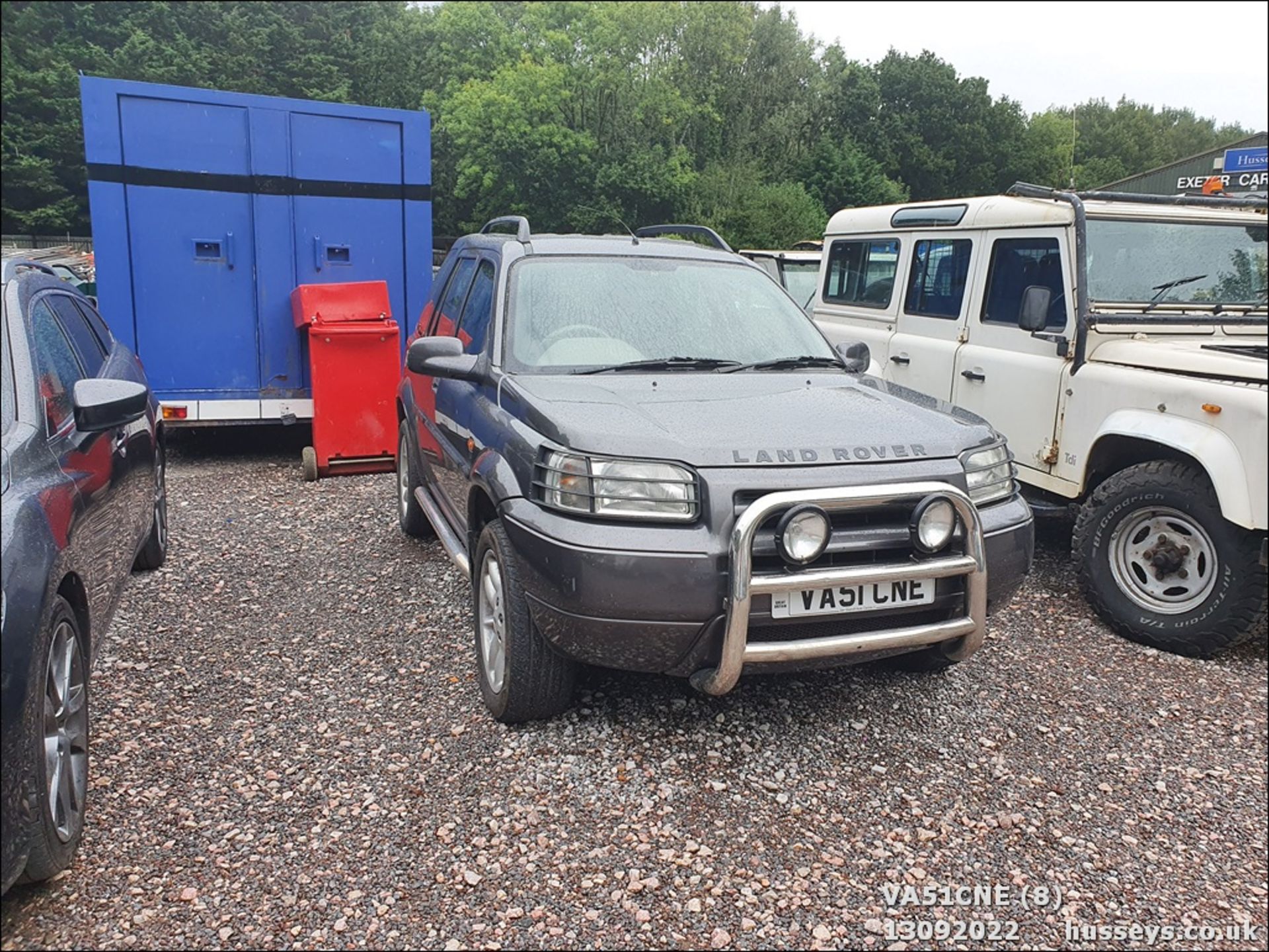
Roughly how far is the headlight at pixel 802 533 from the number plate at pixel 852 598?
0.37ft

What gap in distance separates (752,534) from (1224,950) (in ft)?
5.25

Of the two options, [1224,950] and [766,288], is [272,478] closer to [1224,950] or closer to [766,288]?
[766,288]

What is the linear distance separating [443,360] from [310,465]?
3965 millimetres

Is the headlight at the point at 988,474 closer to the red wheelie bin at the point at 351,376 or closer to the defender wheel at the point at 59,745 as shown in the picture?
the defender wheel at the point at 59,745

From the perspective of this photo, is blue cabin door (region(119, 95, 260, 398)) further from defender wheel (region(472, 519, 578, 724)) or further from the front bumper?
the front bumper

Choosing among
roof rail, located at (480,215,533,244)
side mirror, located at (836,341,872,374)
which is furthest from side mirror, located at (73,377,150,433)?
side mirror, located at (836,341,872,374)

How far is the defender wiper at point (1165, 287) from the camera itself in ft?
16.7

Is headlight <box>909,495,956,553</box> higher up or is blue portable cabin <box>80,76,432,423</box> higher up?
blue portable cabin <box>80,76,432,423</box>

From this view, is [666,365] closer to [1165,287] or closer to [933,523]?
[933,523]

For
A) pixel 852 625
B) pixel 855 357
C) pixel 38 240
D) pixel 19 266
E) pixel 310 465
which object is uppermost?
pixel 38 240

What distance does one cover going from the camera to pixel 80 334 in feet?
14.4

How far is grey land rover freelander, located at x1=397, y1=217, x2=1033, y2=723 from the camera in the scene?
302 centimetres

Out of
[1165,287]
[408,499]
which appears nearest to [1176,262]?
[1165,287]

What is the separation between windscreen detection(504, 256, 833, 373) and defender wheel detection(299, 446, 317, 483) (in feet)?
12.8
